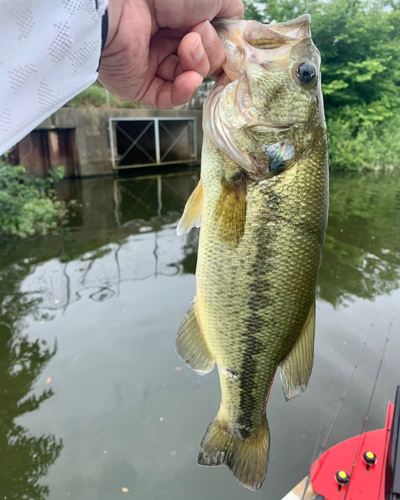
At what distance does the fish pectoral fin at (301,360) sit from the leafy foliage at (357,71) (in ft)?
54.1

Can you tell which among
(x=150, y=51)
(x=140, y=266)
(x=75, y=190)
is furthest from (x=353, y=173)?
(x=150, y=51)

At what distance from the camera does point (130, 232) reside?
7715mm

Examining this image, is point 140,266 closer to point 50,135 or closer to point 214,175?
point 214,175

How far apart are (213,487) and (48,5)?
306 centimetres

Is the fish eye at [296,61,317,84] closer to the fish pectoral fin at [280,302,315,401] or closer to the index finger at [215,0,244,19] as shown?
the index finger at [215,0,244,19]

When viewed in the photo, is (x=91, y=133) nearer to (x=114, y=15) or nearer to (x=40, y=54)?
(x=114, y=15)

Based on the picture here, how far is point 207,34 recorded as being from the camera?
A: 4.20 ft

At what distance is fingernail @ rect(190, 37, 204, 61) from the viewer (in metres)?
1.26

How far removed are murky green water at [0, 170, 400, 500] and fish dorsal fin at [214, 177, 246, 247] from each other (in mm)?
2284

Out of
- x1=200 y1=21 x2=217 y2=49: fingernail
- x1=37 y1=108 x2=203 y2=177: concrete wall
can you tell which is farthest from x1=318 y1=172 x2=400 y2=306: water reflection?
x1=37 y1=108 x2=203 y2=177: concrete wall

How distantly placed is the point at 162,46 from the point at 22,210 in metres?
7.07

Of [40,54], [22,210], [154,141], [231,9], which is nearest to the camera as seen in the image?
[40,54]

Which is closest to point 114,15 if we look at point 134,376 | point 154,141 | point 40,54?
point 40,54

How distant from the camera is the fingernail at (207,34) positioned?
1280 millimetres
